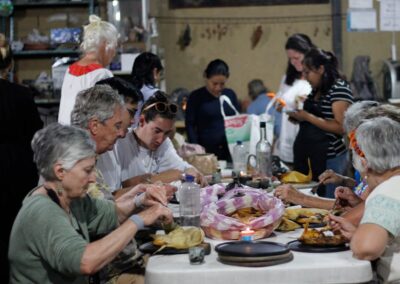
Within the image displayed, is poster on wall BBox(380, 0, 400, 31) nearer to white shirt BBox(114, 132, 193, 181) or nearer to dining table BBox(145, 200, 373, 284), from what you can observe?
white shirt BBox(114, 132, 193, 181)

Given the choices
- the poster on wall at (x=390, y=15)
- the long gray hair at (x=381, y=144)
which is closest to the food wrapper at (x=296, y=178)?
the long gray hair at (x=381, y=144)

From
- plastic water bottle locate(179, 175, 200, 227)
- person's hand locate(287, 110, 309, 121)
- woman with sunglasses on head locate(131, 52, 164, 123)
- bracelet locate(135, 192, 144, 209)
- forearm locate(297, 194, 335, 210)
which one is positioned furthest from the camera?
woman with sunglasses on head locate(131, 52, 164, 123)

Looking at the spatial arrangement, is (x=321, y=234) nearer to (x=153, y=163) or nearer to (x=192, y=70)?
(x=153, y=163)

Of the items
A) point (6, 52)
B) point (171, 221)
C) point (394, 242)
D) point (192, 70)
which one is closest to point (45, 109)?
point (192, 70)

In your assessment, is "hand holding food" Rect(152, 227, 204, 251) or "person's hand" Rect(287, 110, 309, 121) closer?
"hand holding food" Rect(152, 227, 204, 251)

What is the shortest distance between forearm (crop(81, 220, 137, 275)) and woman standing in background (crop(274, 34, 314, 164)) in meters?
3.90

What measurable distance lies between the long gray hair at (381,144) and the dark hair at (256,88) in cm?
685

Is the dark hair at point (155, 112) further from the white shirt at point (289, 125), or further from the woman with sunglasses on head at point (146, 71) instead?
the white shirt at point (289, 125)

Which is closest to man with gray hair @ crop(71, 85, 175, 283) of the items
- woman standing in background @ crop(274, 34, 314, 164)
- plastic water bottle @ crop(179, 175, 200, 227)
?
plastic water bottle @ crop(179, 175, 200, 227)

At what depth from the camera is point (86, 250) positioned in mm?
2553

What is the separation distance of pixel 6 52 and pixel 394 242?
7.65 ft

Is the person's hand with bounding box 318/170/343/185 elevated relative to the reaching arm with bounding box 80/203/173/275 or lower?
lower

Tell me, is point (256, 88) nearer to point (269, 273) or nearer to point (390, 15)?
point (390, 15)

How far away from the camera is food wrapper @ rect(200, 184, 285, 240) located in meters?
3.09
